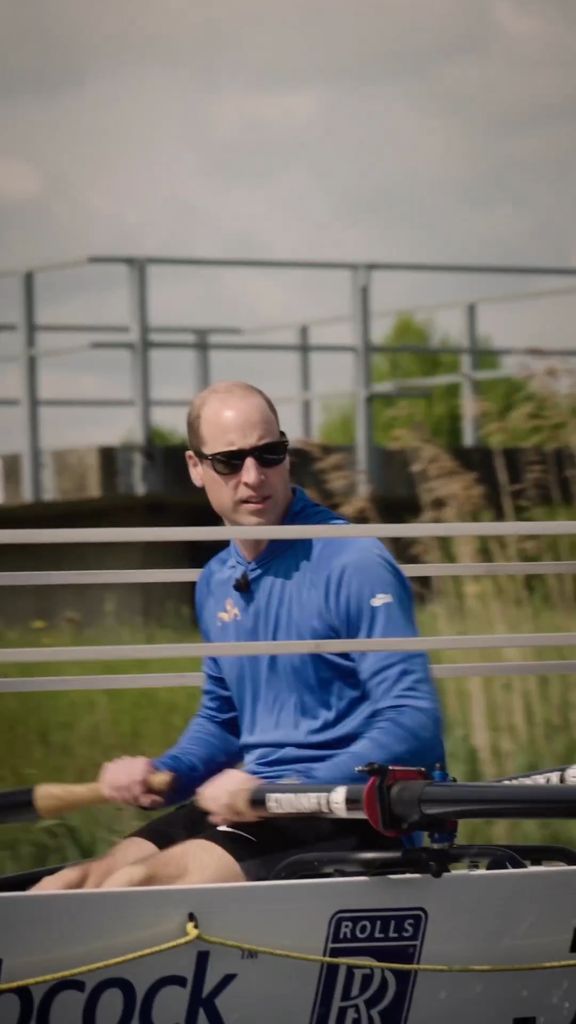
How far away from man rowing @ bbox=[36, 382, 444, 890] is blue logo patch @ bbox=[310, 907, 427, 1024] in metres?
0.13

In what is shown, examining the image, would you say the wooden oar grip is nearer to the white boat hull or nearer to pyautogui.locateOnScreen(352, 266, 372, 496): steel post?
the white boat hull

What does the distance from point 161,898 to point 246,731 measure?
Answer: 318mm

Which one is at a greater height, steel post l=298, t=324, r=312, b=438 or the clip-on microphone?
steel post l=298, t=324, r=312, b=438

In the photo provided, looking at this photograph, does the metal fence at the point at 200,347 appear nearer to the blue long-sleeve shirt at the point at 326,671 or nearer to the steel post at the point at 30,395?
the steel post at the point at 30,395

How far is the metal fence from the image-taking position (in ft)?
22.3

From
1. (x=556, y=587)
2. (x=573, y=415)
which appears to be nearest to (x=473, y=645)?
(x=556, y=587)

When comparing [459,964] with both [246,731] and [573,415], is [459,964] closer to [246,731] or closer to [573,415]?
[246,731]

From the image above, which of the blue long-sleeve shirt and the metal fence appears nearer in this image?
the blue long-sleeve shirt

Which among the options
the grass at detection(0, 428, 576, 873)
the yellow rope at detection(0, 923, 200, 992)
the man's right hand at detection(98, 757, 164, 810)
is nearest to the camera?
the yellow rope at detection(0, 923, 200, 992)

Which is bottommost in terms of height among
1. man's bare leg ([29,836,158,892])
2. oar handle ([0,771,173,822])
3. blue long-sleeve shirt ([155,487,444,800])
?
man's bare leg ([29,836,158,892])

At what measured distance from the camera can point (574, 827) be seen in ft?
17.2

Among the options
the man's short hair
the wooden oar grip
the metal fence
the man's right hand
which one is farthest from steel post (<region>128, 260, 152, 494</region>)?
the man's right hand

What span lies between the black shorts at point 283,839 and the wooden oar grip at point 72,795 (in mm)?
115

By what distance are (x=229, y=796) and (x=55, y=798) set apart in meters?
0.36
